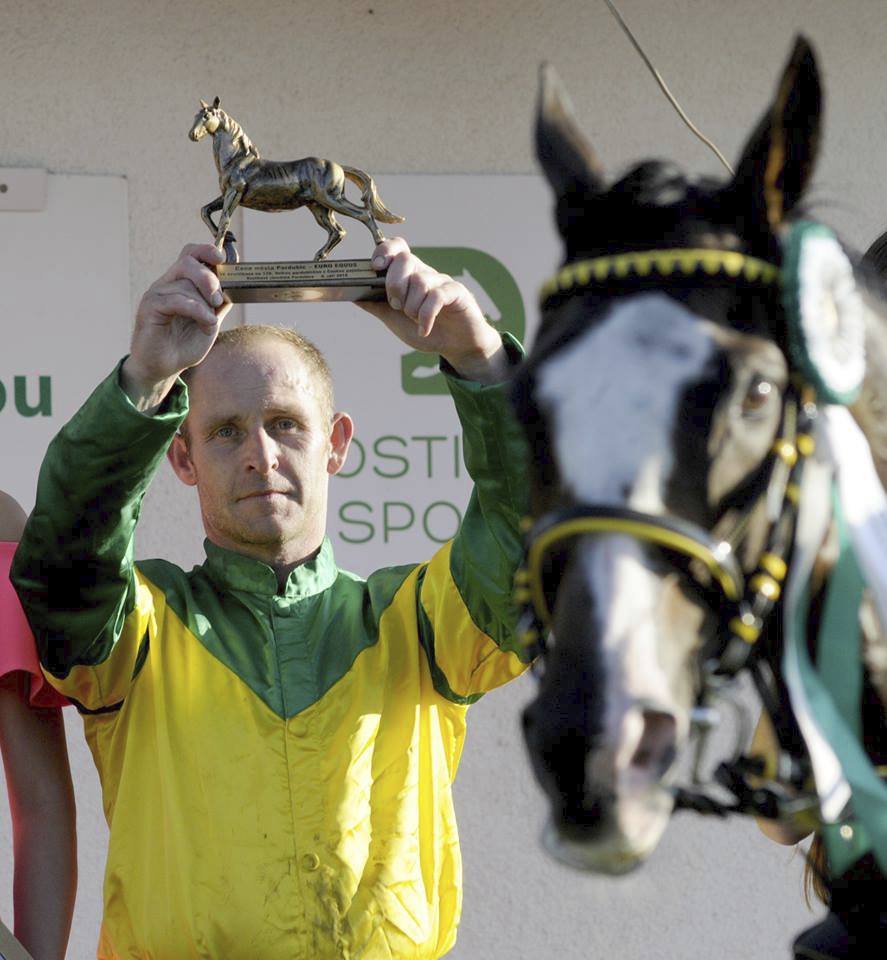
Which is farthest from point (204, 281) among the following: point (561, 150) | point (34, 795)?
point (34, 795)

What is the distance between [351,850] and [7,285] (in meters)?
2.08

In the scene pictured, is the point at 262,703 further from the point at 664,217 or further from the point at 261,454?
the point at 664,217

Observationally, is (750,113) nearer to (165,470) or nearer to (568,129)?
(165,470)

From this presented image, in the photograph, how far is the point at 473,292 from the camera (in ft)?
13.0

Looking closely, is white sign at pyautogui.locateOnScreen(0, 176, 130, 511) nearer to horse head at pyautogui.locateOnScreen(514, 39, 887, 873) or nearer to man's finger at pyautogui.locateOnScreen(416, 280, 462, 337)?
man's finger at pyautogui.locateOnScreen(416, 280, 462, 337)

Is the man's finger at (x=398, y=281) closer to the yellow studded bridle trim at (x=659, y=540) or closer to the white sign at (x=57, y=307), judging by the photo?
the yellow studded bridle trim at (x=659, y=540)

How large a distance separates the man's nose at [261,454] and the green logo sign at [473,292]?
1503 mm

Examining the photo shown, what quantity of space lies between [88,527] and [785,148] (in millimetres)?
1154

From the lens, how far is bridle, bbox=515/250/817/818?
1382mm

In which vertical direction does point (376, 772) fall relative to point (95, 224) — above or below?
below

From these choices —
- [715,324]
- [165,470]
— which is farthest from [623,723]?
[165,470]

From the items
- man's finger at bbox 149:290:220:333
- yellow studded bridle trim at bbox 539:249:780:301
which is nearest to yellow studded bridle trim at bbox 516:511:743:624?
yellow studded bridle trim at bbox 539:249:780:301

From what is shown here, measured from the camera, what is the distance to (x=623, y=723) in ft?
4.33

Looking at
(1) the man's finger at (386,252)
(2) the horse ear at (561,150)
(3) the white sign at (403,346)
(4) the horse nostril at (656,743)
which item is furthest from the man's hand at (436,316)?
(3) the white sign at (403,346)
